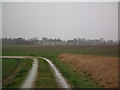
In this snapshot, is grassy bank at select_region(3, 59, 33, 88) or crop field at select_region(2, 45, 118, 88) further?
crop field at select_region(2, 45, 118, 88)

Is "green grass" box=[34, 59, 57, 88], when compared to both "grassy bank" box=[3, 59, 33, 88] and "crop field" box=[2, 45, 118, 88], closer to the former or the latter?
"crop field" box=[2, 45, 118, 88]

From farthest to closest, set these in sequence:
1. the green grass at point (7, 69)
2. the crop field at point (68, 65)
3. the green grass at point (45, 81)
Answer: the green grass at point (7, 69), the crop field at point (68, 65), the green grass at point (45, 81)

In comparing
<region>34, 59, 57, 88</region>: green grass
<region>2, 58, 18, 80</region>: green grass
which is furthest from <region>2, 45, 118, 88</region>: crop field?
<region>2, 58, 18, 80</region>: green grass

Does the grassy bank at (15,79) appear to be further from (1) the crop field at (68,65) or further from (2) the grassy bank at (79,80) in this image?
(2) the grassy bank at (79,80)

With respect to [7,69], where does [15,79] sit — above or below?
above

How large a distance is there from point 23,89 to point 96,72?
34.9 ft

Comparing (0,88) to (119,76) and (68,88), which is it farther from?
(119,76)

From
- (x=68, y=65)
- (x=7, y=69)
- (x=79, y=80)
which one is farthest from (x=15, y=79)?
(x=68, y=65)

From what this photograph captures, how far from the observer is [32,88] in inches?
683

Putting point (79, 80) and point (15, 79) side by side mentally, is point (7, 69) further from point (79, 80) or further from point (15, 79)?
point (79, 80)

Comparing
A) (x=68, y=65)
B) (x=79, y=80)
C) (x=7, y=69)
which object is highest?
(x=79, y=80)

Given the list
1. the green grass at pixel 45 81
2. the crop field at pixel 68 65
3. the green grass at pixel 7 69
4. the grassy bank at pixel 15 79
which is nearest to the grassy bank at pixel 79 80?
the crop field at pixel 68 65

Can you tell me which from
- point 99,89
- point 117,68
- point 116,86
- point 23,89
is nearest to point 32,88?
point 23,89

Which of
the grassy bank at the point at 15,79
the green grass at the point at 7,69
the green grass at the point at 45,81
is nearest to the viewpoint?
the green grass at the point at 45,81
